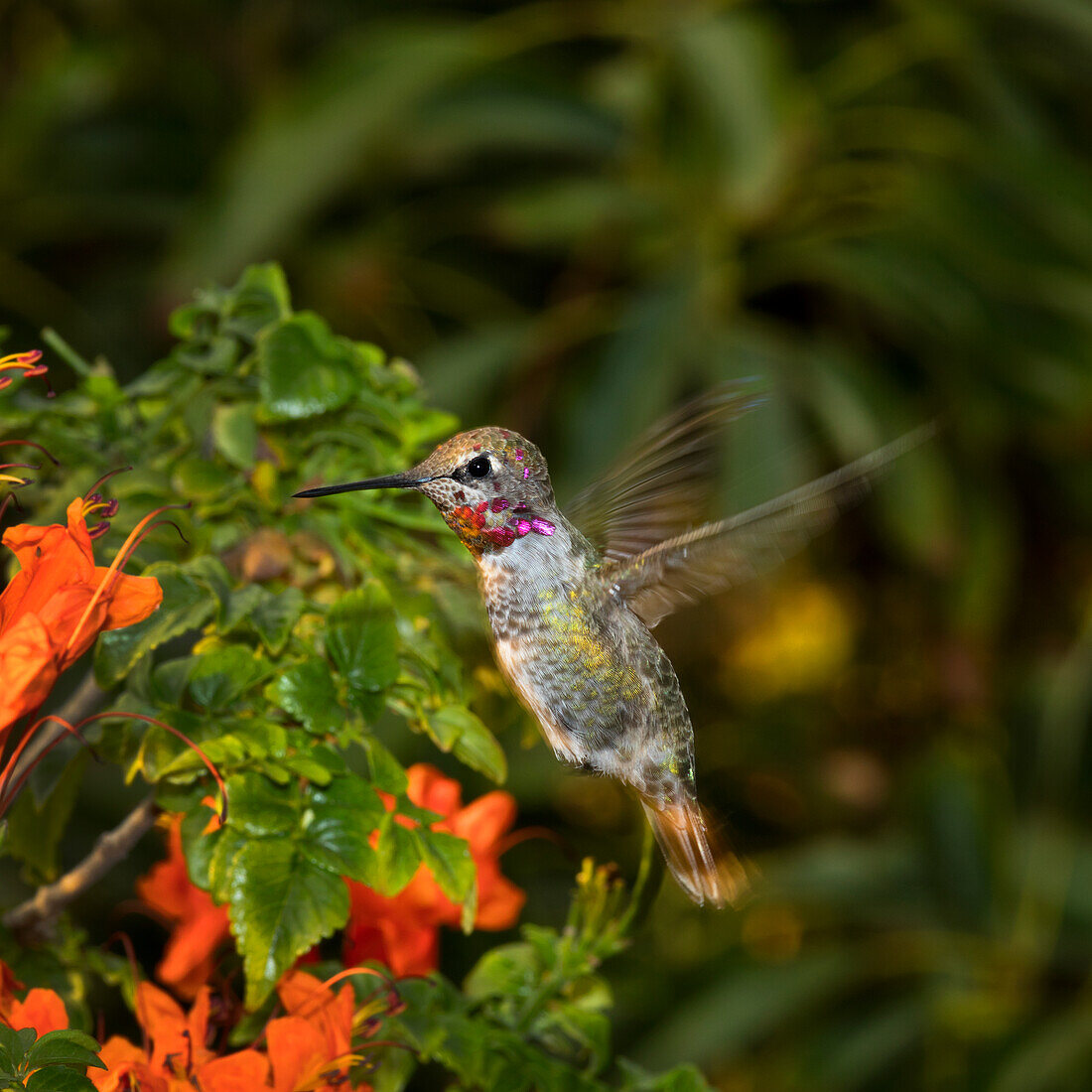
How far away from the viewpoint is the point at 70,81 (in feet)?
6.06

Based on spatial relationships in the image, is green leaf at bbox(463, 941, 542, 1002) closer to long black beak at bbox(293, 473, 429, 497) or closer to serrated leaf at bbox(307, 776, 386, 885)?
serrated leaf at bbox(307, 776, 386, 885)

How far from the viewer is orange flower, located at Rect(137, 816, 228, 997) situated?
62cm

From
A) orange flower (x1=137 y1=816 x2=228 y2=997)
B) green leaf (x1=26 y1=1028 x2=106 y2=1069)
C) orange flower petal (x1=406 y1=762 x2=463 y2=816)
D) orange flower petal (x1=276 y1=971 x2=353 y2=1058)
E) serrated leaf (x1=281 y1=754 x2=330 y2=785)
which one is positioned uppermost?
serrated leaf (x1=281 y1=754 x2=330 y2=785)

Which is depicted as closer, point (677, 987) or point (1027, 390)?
point (1027, 390)

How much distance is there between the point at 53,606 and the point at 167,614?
0.28 feet

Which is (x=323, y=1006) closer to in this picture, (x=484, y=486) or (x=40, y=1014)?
(x=40, y=1014)

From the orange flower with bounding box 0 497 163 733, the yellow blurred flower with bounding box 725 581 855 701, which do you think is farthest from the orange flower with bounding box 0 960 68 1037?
the yellow blurred flower with bounding box 725 581 855 701

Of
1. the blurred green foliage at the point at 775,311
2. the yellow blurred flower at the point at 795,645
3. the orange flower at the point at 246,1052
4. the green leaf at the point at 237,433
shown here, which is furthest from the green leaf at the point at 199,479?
the yellow blurred flower at the point at 795,645

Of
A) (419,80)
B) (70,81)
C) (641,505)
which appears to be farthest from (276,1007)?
(70,81)

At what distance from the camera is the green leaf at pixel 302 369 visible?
56cm

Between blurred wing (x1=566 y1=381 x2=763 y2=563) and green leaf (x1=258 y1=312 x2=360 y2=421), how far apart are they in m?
0.14

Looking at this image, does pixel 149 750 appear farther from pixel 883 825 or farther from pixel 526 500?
pixel 883 825

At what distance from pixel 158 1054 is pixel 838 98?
1756mm

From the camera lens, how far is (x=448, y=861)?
52 centimetres
